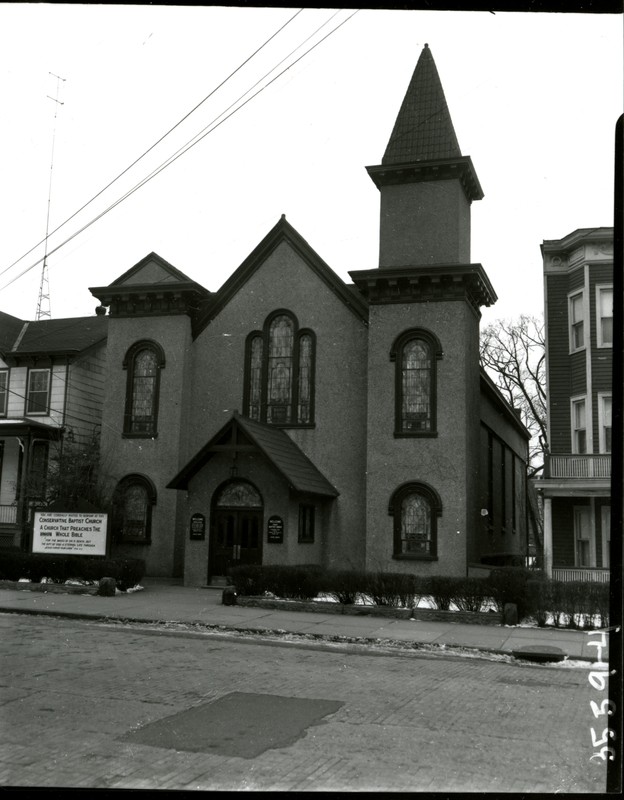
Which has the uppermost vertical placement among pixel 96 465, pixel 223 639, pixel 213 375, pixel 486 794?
pixel 213 375

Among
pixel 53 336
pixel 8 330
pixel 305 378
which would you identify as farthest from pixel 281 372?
pixel 8 330

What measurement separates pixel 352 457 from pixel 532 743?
1845 cm

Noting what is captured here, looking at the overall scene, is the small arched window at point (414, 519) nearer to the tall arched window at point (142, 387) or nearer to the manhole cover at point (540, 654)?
the tall arched window at point (142, 387)

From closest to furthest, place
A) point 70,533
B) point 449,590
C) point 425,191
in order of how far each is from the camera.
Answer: point 449,590
point 70,533
point 425,191

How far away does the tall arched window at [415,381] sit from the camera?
24.1 metres

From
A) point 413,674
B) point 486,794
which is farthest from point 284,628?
point 486,794

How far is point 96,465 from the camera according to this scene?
88.9ft

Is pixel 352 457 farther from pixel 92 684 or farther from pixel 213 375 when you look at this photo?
pixel 92 684

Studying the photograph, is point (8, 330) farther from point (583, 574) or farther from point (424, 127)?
point (583, 574)

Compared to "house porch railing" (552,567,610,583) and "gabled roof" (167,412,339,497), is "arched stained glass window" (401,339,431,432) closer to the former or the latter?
"gabled roof" (167,412,339,497)

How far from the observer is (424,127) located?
2586cm

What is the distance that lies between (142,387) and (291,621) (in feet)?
43.7

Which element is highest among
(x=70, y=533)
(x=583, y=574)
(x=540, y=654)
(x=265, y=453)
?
(x=265, y=453)

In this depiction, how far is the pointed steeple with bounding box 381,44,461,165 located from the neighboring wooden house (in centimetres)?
1392
